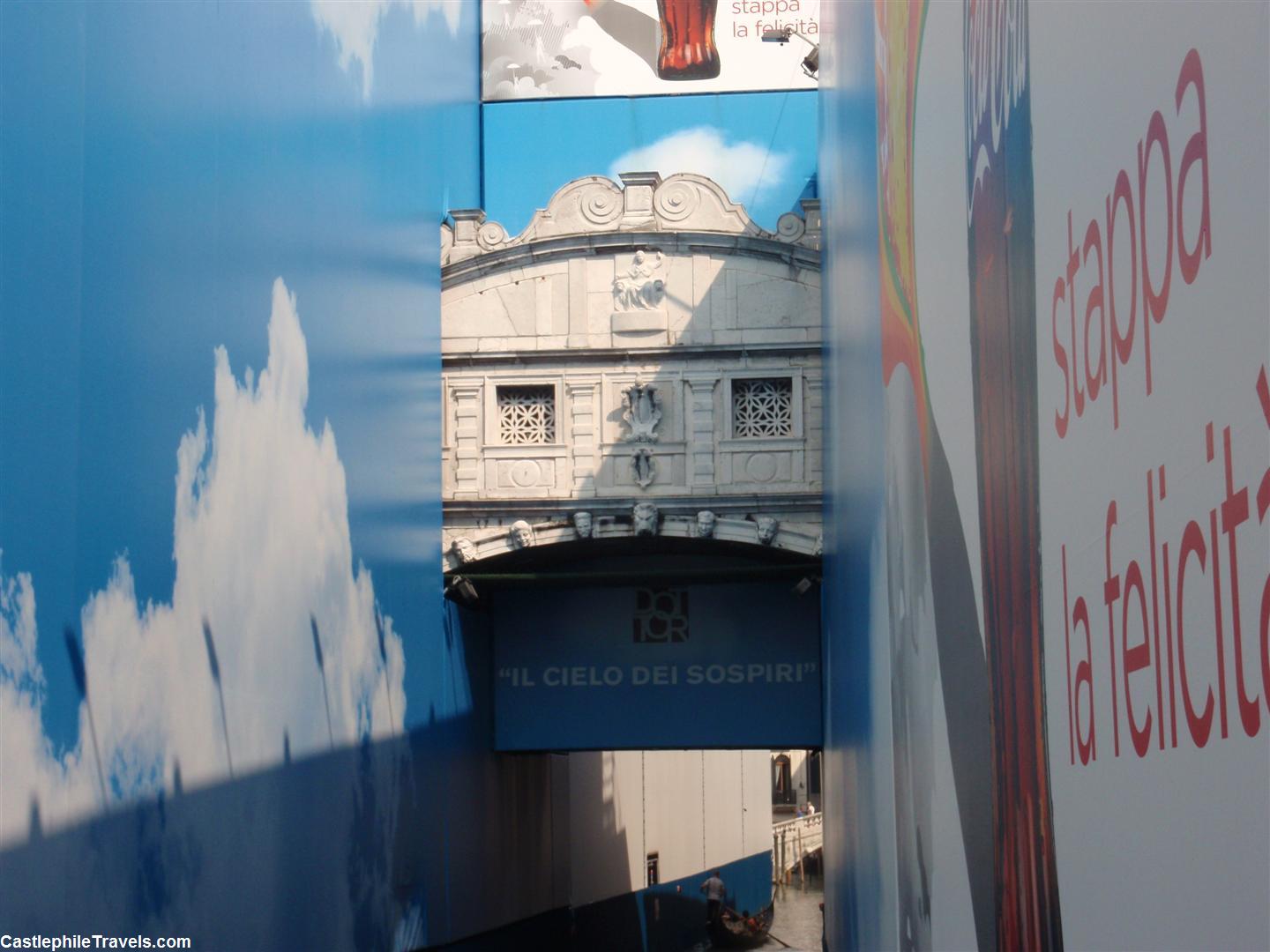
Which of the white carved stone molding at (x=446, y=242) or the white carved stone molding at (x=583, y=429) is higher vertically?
the white carved stone molding at (x=446, y=242)

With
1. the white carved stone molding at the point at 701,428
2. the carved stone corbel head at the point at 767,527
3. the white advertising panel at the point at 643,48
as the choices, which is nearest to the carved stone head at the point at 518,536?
the white carved stone molding at the point at 701,428

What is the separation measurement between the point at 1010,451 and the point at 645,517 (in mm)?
11487

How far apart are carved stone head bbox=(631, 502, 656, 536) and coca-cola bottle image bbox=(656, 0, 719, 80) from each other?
5830 millimetres

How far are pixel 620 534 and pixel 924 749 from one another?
957cm

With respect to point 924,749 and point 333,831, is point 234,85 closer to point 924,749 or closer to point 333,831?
point 333,831

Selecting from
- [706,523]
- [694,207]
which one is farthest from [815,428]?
[694,207]

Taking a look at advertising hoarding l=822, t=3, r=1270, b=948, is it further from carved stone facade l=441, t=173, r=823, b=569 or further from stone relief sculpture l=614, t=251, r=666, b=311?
stone relief sculpture l=614, t=251, r=666, b=311

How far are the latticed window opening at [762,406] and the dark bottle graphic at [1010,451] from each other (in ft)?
35.9

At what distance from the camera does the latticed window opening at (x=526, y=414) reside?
15.8 meters

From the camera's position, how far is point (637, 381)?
15688mm

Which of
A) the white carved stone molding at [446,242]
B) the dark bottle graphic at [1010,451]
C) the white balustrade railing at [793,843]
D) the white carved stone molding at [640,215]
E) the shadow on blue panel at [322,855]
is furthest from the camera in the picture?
the white balustrade railing at [793,843]

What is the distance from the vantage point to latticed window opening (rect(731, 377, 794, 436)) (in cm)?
Result: 1571

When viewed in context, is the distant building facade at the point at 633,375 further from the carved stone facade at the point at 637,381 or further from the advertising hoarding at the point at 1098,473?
the advertising hoarding at the point at 1098,473

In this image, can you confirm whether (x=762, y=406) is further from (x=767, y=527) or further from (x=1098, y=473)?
(x=1098, y=473)
